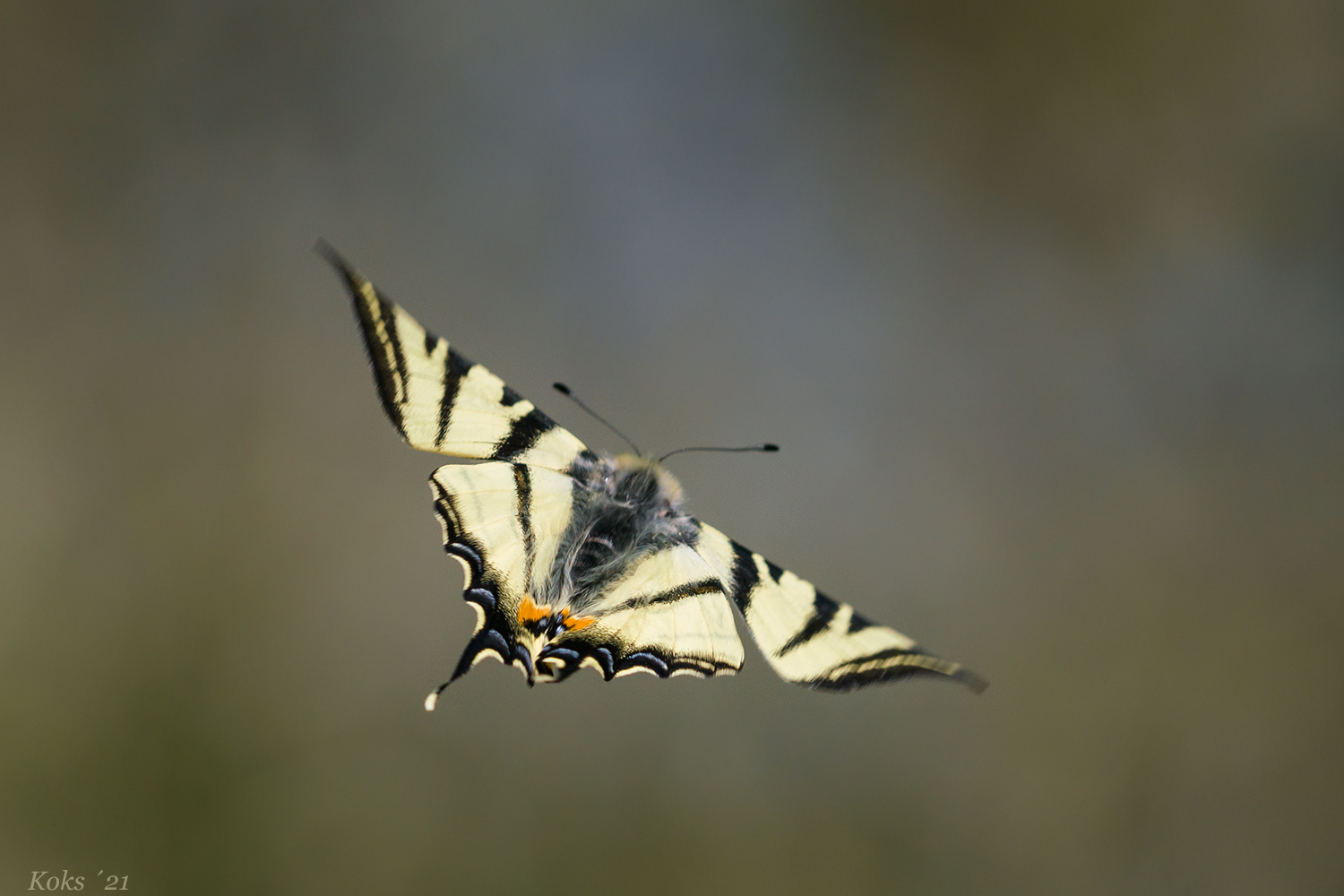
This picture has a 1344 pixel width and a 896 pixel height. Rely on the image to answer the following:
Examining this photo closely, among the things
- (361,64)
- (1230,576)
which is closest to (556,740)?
(361,64)

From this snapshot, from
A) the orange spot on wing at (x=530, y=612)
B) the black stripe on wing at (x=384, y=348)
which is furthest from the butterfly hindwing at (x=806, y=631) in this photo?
the black stripe on wing at (x=384, y=348)

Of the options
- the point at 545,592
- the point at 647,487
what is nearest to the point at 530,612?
the point at 545,592

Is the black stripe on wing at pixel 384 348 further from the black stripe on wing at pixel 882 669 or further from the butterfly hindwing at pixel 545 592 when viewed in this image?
the black stripe on wing at pixel 882 669

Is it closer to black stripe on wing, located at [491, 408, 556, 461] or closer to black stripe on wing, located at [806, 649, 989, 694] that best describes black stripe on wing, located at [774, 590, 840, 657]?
black stripe on wing, located at [806, 649, 989, 694]
